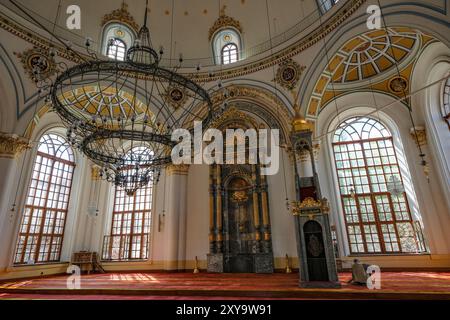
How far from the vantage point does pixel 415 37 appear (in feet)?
24.9

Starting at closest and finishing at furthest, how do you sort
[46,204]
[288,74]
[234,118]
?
[288,74], [46,204], [234,118]

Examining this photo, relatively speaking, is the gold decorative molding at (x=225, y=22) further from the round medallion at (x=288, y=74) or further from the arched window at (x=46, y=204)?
the arched window at (x=46, y=204)

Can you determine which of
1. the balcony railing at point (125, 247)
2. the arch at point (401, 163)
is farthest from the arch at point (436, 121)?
the balcony railing at point (125, 247)

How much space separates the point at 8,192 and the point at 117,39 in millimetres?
6879

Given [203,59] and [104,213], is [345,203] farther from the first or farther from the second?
[104,213]

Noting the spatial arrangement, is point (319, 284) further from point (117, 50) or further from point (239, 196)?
point (117, 50)

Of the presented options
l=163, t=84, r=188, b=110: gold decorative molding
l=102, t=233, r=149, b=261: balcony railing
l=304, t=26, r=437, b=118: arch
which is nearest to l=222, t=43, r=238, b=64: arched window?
l=163, t=84, r=188, b=110: gold decorative molding

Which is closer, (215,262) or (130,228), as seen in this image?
(215,262)

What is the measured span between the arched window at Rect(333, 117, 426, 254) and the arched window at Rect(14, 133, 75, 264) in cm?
1060

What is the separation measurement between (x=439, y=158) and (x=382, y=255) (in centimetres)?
352

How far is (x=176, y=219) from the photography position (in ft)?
31.5

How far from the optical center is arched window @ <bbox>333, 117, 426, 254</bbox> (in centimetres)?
828

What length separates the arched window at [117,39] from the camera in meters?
9.97

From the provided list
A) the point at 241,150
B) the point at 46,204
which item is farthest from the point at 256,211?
the point at 46,204
